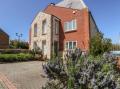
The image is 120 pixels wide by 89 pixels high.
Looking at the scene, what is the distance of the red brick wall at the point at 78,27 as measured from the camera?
81.4 ft

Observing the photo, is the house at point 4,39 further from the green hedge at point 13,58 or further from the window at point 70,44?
the window at point 70,44

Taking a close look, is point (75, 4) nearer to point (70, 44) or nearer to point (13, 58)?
point (70, 44)

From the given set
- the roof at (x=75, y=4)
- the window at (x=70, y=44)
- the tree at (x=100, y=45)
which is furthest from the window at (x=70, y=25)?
the tree at (x=100, y=45)

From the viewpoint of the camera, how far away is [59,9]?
30109 mm

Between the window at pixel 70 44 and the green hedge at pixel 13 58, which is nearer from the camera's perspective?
the green hedge at pixel 13 58

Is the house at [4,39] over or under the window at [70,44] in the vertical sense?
over

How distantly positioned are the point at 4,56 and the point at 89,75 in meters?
19.0

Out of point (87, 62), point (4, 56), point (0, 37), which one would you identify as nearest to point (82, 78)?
point (87, 62)

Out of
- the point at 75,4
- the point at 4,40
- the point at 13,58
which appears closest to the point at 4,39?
the point at 4,40

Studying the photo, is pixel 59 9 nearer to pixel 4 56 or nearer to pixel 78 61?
pixel 4 56

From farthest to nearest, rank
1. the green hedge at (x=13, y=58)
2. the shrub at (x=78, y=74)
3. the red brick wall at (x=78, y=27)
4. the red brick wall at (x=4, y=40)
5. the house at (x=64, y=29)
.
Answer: the red brick wall at (x=4, y=40) → the house at (x=64, y=29) → the red brick wall at (x=78, y=27) → the green hedge at (x=13, y=58) → the shrub at (x=78, y=74)

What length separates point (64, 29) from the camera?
1117 inches

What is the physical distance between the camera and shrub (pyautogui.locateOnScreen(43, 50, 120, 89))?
602cm

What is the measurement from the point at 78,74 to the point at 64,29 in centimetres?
2190
